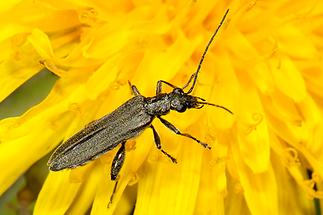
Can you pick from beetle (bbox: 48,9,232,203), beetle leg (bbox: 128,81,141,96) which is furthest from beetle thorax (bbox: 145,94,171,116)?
beetle leg (bbox: 128,81,141,96)

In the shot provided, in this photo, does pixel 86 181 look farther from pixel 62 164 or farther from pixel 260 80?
pixel 260 80

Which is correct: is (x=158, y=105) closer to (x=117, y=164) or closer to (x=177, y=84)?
(x=177, y=84)

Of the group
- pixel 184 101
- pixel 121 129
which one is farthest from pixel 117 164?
pixel 184 101

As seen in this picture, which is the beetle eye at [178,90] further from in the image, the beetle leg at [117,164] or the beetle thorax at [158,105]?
the beetle leg at [117,164]

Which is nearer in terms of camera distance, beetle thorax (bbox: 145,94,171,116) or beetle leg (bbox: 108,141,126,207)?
beetle leg (bbox: 108,141,126,207)

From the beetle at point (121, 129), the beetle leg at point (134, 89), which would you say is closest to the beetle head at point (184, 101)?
the beetle at point (121, 129)

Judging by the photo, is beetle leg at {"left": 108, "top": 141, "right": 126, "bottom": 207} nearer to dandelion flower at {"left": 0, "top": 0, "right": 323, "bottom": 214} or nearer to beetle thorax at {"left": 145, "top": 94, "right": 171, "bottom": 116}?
dandelion flower at {"left": 0, "top": 0, "right": 323, "bottom": 214}
